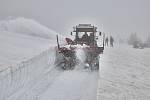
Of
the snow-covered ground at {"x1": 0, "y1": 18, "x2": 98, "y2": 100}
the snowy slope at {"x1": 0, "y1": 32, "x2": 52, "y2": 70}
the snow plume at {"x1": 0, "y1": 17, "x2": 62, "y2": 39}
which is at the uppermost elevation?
the snow plume at {"x1": 0, "y1": 17, "x2": 62, "y2": 39}

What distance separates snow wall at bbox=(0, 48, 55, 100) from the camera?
702 cm

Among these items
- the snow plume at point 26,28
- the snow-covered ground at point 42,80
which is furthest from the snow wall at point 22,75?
the snow plume at point 26,28

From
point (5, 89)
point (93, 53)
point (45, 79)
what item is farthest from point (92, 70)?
point (5, 89)

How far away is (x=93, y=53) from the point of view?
551 inches

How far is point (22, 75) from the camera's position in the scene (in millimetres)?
8484

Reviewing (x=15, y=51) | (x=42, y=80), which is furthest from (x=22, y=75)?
(x=15, y=51)

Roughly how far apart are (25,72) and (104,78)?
4.50 meters

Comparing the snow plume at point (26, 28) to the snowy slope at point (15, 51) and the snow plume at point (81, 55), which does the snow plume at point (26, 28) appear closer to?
the snowy slope at point (15, 51)

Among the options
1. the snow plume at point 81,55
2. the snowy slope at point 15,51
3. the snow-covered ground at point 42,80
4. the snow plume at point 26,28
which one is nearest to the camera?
the snow-covered ground at point 42,80

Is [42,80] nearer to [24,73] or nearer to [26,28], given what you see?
[24,73]

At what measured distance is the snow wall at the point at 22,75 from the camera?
702cm

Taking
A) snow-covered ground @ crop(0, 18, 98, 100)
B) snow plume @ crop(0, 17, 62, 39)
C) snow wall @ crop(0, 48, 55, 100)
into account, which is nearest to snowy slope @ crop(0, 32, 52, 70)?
snow-covered ground @ crop(0, 18, 98, 100)

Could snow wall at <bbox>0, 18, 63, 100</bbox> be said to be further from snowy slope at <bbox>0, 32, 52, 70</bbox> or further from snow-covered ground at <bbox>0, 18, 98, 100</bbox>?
snowy slope at <bbox>0, 32, 52, 70</bbox>

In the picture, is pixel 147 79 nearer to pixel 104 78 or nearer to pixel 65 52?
pixel 104 78
